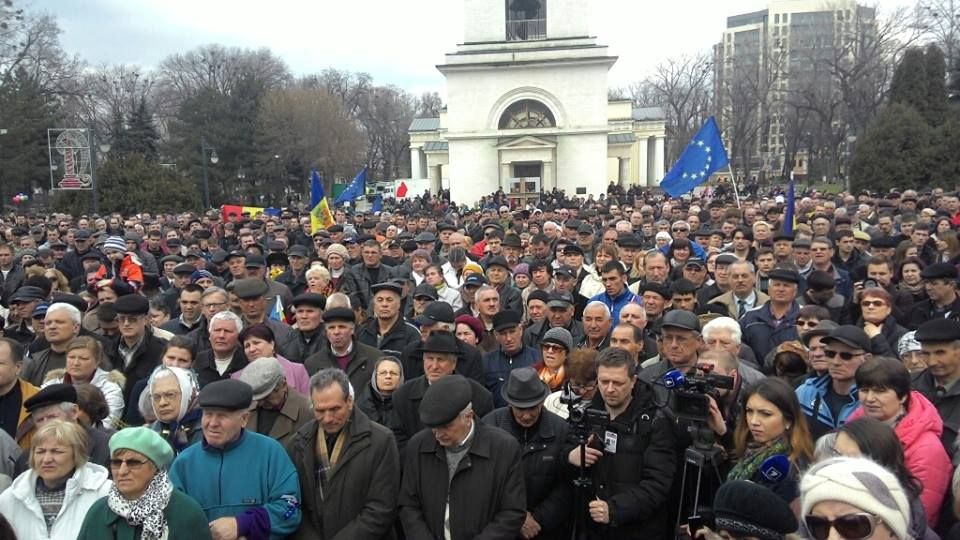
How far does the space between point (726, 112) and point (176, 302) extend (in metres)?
61.0

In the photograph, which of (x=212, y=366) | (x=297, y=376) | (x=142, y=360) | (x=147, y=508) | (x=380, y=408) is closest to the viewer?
(x=147, y=508)

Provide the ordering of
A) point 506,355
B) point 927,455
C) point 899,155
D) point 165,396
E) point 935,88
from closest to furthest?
point 927,455
point 165,396
point 506,355
point 899,155
point 935,88

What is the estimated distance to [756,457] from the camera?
3852 mm

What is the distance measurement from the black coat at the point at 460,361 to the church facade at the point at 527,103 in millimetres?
36410

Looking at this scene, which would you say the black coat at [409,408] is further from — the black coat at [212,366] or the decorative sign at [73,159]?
the decorative sign at [73,159]

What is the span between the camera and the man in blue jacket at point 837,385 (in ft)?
15.5

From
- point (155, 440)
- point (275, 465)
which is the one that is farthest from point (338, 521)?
point (155, 440)

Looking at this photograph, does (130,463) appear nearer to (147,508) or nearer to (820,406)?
(147,508)

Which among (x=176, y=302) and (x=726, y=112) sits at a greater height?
(x=726, y=112)

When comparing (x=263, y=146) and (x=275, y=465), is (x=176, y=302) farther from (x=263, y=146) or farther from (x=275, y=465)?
(x=263, y=146)

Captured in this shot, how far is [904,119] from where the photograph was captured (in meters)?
30.5

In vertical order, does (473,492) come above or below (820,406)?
below

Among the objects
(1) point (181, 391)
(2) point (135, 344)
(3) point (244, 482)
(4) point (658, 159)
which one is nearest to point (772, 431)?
(3) point (244, 482)

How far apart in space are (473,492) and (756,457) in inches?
59.7
